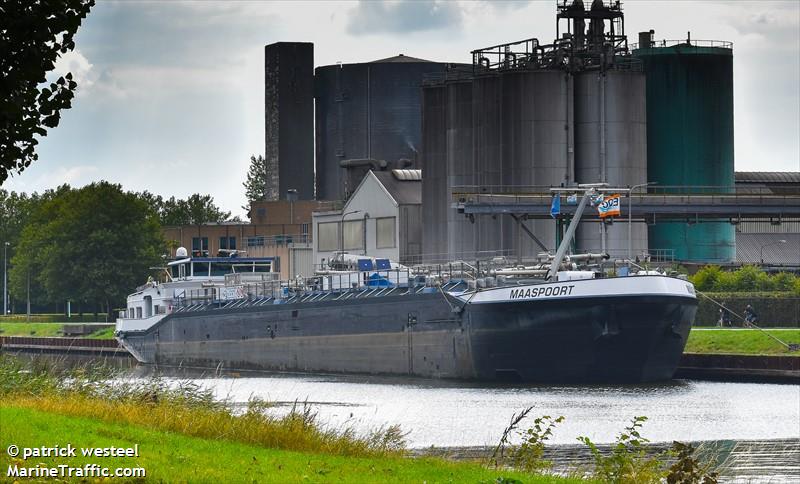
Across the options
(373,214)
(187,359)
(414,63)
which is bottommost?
(187,359)

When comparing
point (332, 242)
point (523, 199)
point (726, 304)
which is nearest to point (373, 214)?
point (332, 242)

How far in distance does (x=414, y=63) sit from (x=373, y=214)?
106ft

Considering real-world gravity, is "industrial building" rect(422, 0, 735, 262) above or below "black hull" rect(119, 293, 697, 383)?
above

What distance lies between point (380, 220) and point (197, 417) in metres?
69.9

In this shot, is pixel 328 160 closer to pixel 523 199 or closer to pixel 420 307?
pixel 523 199

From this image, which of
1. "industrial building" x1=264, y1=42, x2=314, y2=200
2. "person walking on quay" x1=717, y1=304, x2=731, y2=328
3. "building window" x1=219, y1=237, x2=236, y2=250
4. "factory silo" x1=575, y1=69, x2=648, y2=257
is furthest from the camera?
"building window" x1=219, y1=237, x2=236, y2=250

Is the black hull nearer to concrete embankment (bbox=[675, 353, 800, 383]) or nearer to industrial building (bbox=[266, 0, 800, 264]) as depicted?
concrete embankment (bbox=[675, 353, 800, 383])

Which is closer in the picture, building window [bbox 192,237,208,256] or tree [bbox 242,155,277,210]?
building window [bbox 192,237,208,256]

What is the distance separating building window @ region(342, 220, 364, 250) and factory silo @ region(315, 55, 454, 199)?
76.9 feet

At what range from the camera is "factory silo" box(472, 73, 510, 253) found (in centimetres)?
8481

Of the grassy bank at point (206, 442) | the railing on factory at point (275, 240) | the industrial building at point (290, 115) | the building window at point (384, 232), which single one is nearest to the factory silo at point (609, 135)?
the building window at point (384, 232)

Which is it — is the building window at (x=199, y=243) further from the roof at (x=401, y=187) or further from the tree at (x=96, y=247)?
the roof at (x=401, y=187)

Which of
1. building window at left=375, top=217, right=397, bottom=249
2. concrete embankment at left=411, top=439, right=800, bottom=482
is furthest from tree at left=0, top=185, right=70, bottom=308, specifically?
concrete embankment at left=411, top=439, right=800, bottom=482

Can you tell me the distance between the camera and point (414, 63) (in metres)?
125
